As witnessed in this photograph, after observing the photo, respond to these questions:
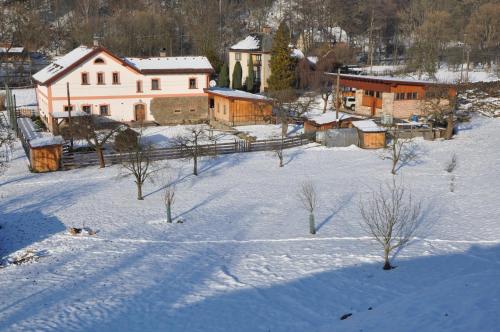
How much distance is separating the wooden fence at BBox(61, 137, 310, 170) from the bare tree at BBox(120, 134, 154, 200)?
1.42ft

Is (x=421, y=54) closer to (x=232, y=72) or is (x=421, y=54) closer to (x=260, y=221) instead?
(x=232, y=72)

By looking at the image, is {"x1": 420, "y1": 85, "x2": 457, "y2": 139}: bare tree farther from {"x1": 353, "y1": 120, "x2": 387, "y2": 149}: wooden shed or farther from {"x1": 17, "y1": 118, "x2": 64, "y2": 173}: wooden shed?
{"x1": 17, "y1": 118, "x2": 64, "y2": 173}: wooden shed

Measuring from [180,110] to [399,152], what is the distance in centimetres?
2017

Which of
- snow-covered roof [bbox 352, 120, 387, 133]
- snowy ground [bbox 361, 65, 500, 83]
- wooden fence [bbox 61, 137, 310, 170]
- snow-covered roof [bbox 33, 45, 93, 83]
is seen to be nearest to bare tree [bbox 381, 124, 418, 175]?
snow-covered roof [bbox 352, 120, 387, 133]

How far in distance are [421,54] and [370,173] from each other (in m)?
38.0

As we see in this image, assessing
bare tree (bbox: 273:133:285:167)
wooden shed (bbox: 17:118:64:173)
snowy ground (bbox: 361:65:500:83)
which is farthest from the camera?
snowy ground (bbox: 361:65:500:83)

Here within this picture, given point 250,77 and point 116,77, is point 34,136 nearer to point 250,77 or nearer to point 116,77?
point 116,77

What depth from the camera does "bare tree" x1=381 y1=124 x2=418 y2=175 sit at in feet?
97.3

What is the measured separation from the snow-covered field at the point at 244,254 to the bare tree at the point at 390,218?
0.44 meters

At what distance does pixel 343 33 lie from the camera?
94.9 metres

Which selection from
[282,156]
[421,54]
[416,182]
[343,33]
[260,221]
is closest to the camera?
[260,221]

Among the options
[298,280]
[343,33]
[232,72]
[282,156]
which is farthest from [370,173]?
[343,33]

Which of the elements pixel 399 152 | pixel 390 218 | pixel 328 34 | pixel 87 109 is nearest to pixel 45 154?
pixel 87 109

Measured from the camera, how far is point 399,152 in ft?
96.9
